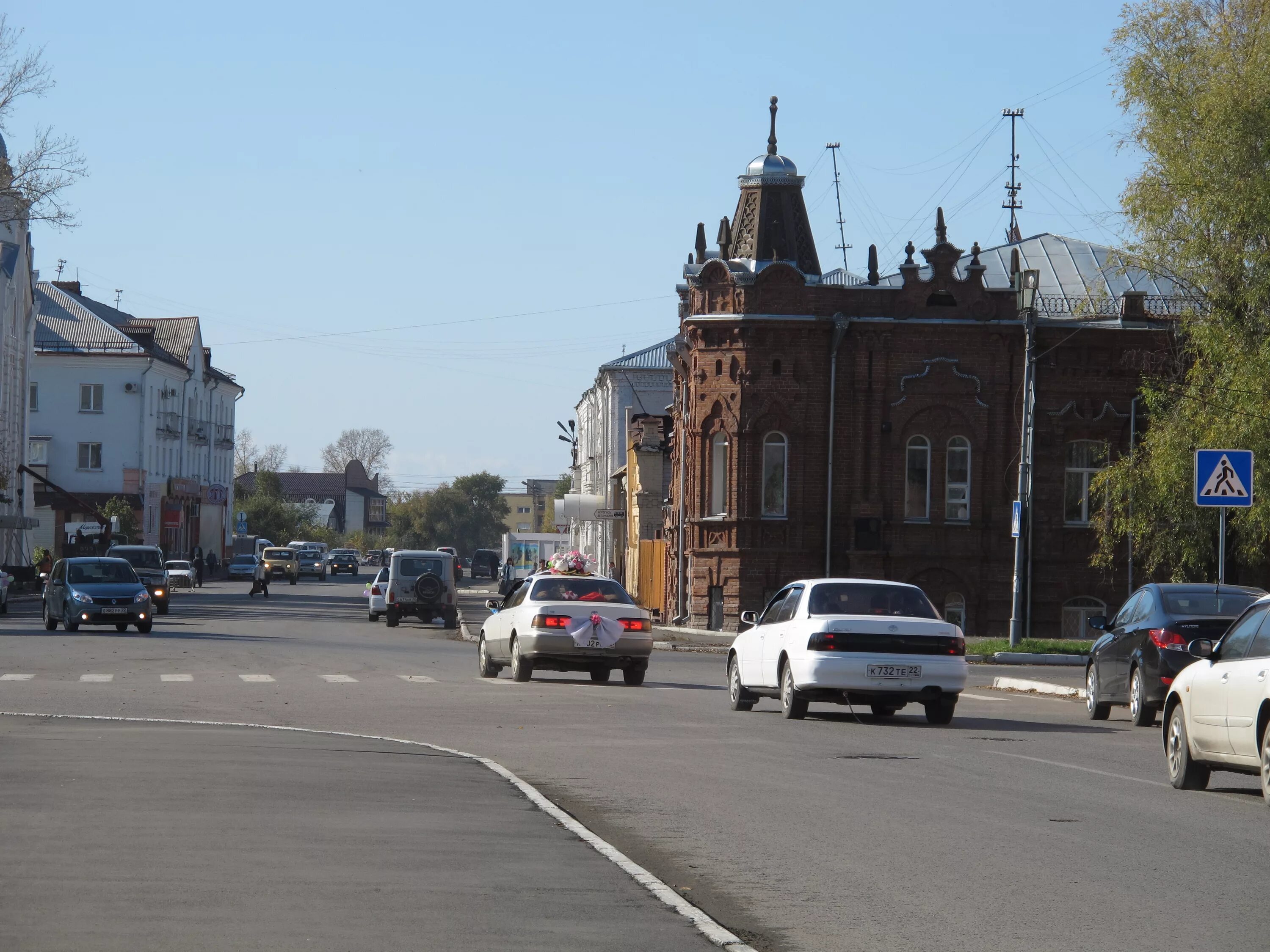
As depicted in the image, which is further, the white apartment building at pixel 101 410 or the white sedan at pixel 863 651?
the white apartment building at pixel 101 410

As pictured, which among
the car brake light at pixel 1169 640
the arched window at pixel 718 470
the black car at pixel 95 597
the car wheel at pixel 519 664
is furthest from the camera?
the arched window at pixel 718 470

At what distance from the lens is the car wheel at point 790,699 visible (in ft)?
61.5

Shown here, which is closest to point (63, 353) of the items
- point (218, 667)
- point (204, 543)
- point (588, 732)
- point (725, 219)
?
point (204, 543)

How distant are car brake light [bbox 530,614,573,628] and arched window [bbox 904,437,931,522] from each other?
2313 centimetres

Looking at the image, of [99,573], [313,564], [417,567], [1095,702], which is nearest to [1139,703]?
[1095,702]

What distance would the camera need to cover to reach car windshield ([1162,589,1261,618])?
1895cm

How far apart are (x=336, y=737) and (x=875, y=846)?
23.0 feet

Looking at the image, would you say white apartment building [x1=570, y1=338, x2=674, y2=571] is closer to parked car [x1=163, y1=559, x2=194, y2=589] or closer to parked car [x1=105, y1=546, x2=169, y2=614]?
parked car [x1=163, y1=559, x2=194, y2=589]

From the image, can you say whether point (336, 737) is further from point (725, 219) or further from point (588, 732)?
point (725, 219)

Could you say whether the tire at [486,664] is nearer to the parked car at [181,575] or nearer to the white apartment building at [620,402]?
the parked car at [181,575]

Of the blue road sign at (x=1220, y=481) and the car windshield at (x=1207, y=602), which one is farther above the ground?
the blue road sign at (x=1220, y=481)

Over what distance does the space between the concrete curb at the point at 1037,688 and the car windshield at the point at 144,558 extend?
3271 centimetres

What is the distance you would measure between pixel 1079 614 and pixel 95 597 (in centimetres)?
2428

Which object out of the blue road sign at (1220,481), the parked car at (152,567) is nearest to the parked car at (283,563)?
the parked car at (152,567)
